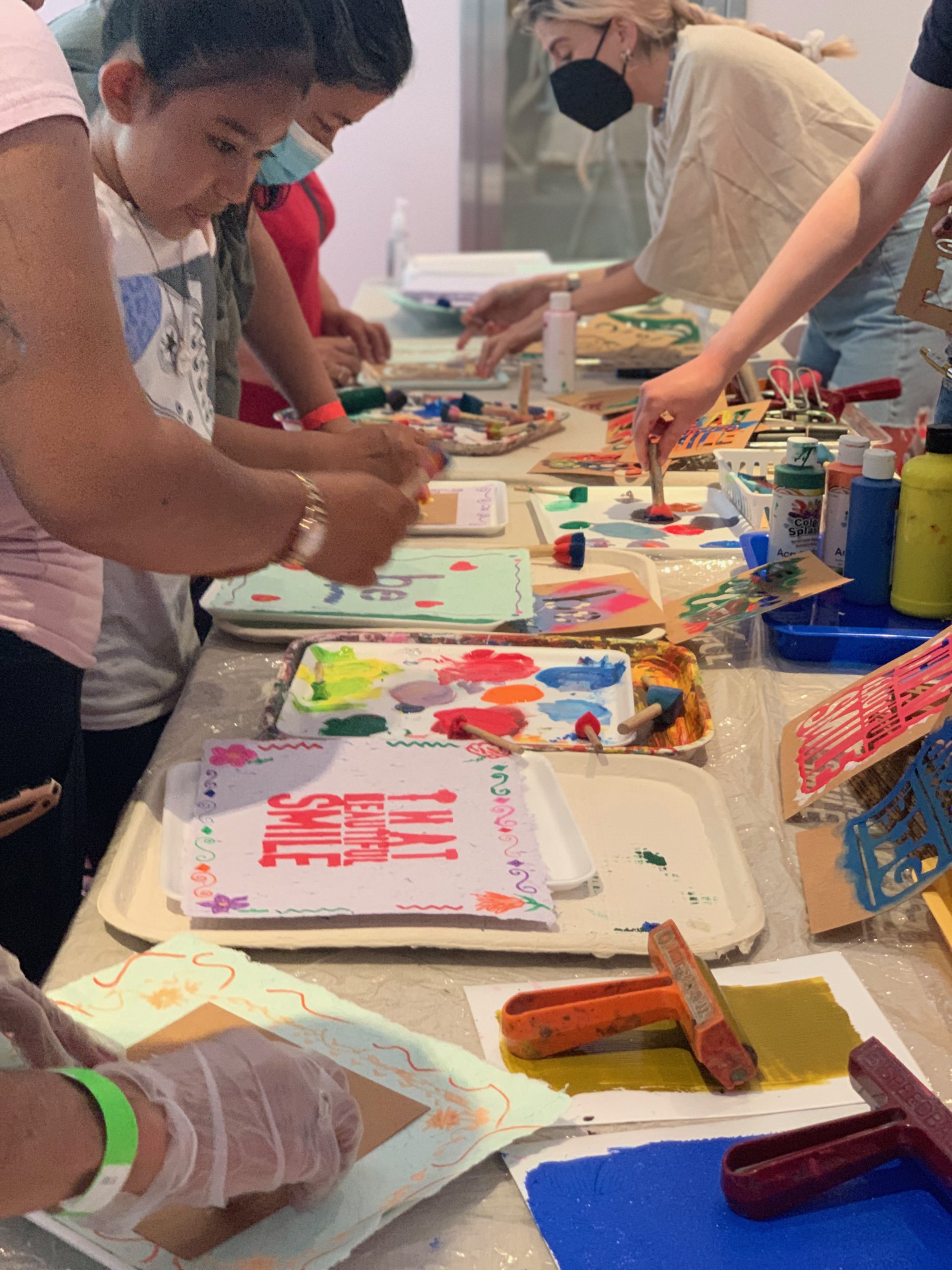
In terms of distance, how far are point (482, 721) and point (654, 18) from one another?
180 centimetres

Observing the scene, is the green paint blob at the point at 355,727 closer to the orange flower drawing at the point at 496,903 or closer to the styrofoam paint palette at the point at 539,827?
the styrofoam paint palette at the point at 539,827

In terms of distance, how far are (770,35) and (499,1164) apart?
7.68 feet

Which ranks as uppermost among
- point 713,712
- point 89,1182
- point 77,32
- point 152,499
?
point 77,32

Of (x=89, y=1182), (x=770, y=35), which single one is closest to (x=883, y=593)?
(x=89, y=1182)

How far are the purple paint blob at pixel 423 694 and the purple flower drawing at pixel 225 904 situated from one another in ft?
1.20

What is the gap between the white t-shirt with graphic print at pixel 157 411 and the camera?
1209 millimetres

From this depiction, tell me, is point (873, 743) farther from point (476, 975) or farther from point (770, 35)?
point (770, 35)

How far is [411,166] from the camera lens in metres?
5.03

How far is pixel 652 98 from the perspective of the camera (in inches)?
101

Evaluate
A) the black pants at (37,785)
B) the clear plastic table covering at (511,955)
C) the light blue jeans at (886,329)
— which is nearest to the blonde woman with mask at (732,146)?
the light blue jeans at (886,329)

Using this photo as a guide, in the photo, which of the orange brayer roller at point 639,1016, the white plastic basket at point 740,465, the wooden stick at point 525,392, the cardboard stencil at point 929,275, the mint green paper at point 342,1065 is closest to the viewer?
the mint green paper at point 342,1065

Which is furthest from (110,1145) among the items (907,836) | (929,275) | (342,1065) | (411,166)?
(411,166)

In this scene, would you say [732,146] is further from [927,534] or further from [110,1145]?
[110,1145]

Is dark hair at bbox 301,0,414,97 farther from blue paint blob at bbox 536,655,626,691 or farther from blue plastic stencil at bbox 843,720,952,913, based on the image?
blue plastic stencil at bbox 843,720,952,913
